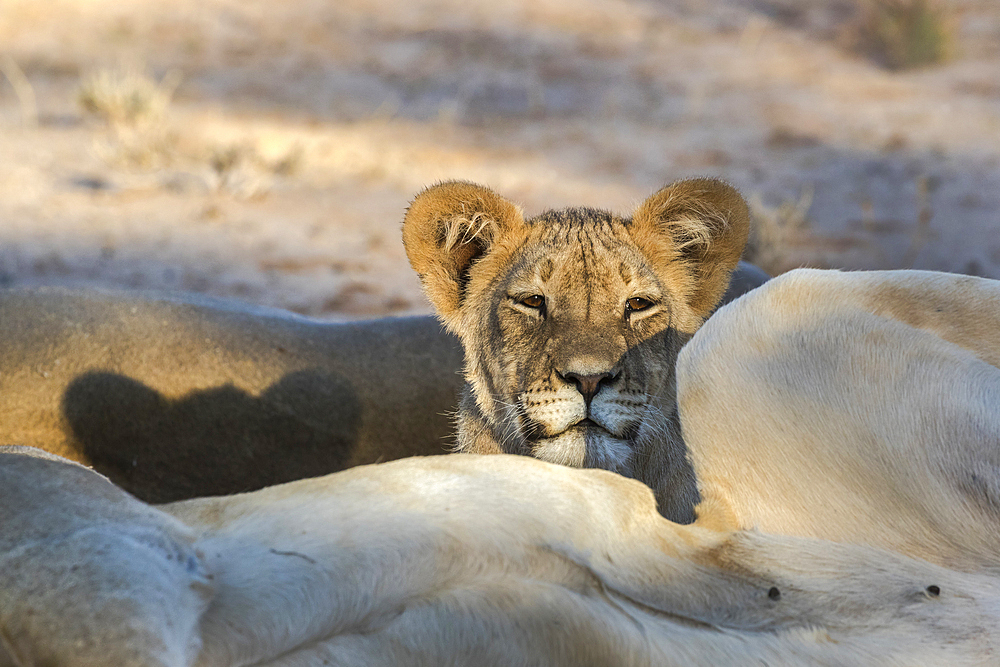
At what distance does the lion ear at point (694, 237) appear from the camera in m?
2.93

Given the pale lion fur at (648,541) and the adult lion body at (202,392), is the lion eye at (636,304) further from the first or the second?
the adult lion body at (202,392)

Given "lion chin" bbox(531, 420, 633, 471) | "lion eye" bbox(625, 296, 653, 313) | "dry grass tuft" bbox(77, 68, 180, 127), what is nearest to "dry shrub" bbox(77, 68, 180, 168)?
"dry grass tuft" bbox(77, 68, 180, 127)

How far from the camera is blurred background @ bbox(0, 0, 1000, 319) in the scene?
675 cm

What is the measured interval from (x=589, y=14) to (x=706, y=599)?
12.3m

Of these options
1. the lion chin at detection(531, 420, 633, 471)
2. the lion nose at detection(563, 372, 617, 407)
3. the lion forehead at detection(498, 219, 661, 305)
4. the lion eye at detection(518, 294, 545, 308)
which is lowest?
the lion chin at detection(531, 420, 633, 471)

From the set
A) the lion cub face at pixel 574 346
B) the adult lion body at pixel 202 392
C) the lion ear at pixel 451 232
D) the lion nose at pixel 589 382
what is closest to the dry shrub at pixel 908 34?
the adult lion body at pixel 202 392

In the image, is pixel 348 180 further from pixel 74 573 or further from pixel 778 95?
pixel 74 573

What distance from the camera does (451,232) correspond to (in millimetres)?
2975

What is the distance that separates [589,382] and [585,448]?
0.53 feet

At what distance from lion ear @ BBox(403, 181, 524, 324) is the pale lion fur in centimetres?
118

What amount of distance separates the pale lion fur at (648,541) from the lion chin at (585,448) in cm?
67

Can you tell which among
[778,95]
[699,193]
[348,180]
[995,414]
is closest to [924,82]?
[778,95]

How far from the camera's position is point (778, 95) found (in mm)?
10781

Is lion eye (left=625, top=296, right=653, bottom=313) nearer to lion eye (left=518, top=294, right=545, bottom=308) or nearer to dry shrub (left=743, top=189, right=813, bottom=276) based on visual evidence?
lion eye (left=518, top=294, right=545, bottom=308)
